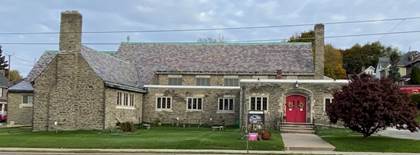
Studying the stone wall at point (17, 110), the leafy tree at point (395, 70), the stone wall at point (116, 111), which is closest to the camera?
the stone wall at point (116, 111)

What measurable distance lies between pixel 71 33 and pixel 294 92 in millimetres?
17193

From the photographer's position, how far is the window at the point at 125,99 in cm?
4153

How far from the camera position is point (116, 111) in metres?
40.5

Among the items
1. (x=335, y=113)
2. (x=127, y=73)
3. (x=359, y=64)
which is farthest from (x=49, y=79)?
(x=359, y=64)

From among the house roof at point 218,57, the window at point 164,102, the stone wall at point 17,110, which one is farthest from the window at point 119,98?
the stone wall at point 17,110

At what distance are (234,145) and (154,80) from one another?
26.3 metres

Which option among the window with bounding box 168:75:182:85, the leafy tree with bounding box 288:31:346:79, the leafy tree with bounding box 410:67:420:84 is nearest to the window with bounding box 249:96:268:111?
the window with bounding box 168:75:182:85

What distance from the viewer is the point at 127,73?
47.8 meters

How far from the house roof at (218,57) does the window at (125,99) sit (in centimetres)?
570

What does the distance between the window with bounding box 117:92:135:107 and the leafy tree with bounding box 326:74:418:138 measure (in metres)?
17.6

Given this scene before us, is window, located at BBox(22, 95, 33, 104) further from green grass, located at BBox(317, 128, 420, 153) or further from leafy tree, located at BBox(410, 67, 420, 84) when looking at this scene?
leafy tree, located at BBox(410, 67, 420, 84)

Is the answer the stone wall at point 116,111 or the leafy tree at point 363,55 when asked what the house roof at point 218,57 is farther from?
the leafy tree at point 363,55

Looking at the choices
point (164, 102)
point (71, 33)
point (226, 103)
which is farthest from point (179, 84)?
point (71, 33)

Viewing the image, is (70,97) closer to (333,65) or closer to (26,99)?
(26,99)
